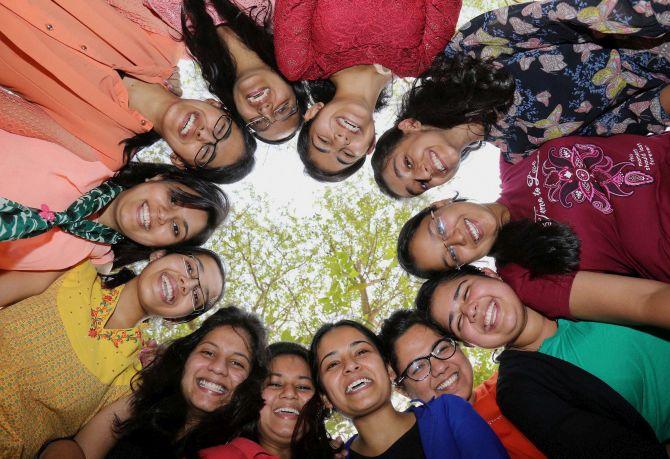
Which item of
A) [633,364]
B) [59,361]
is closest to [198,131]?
[59,361]

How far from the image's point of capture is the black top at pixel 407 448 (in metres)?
2.98

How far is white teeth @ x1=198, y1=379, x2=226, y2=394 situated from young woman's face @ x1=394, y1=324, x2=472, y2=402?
4.56 ft

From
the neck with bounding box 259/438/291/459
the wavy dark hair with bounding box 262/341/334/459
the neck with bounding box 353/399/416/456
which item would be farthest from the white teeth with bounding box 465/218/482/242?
the neck with bounding box 259/438/291/459

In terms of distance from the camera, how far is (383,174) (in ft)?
12.0

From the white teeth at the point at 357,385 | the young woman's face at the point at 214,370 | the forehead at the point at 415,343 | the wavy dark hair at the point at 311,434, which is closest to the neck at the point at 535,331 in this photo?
the forehead at the point at 415,343

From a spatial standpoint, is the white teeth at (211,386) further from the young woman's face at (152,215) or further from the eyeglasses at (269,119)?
the eyeglasses at (269,119)

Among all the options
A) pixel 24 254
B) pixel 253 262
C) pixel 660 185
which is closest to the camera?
pixel 660 185

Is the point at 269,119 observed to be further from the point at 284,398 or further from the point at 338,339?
the point at 284,398

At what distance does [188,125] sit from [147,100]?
0.41 m

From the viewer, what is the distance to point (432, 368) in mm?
3490

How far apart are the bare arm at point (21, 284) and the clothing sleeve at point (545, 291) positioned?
10.7 ft

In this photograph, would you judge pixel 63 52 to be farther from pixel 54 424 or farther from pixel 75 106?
pixel 54 424

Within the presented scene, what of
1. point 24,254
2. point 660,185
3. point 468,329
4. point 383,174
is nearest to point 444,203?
point 383,174

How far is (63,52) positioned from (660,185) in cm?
382
